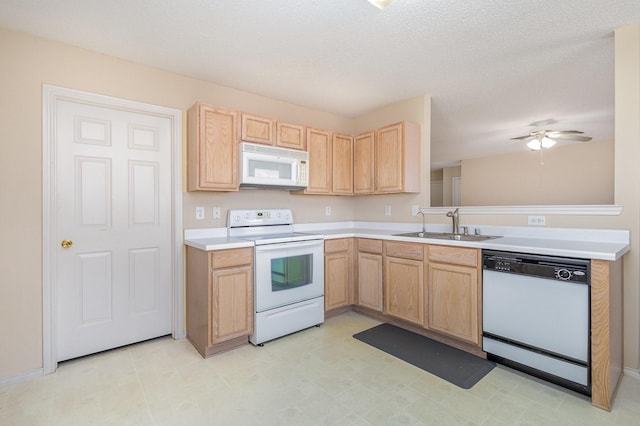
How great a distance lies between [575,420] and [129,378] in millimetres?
2842

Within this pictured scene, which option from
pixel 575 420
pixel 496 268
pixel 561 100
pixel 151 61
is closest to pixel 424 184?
pixel 496 268

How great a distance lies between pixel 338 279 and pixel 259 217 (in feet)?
3.64

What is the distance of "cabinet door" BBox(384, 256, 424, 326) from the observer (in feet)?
9.27

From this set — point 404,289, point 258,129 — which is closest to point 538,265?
point 404,289

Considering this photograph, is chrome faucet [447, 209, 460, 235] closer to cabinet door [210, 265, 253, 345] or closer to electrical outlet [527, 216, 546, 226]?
electrical outlet [527, 216, 546, 226]

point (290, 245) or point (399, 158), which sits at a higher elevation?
point (399, 158)

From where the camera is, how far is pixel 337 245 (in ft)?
11.0

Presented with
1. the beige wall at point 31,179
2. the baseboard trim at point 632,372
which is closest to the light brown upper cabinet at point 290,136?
the beige wall at point 31,179

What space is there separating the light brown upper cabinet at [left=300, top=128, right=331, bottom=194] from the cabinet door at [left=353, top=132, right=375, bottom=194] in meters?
0.42

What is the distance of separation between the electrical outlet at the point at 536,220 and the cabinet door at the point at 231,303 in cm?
248

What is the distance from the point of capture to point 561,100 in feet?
12.0

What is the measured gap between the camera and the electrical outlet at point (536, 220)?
2.55m

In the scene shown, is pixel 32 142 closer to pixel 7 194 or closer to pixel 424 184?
pixel 7 194

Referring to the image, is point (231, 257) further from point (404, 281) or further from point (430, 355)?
point (430, 355)
